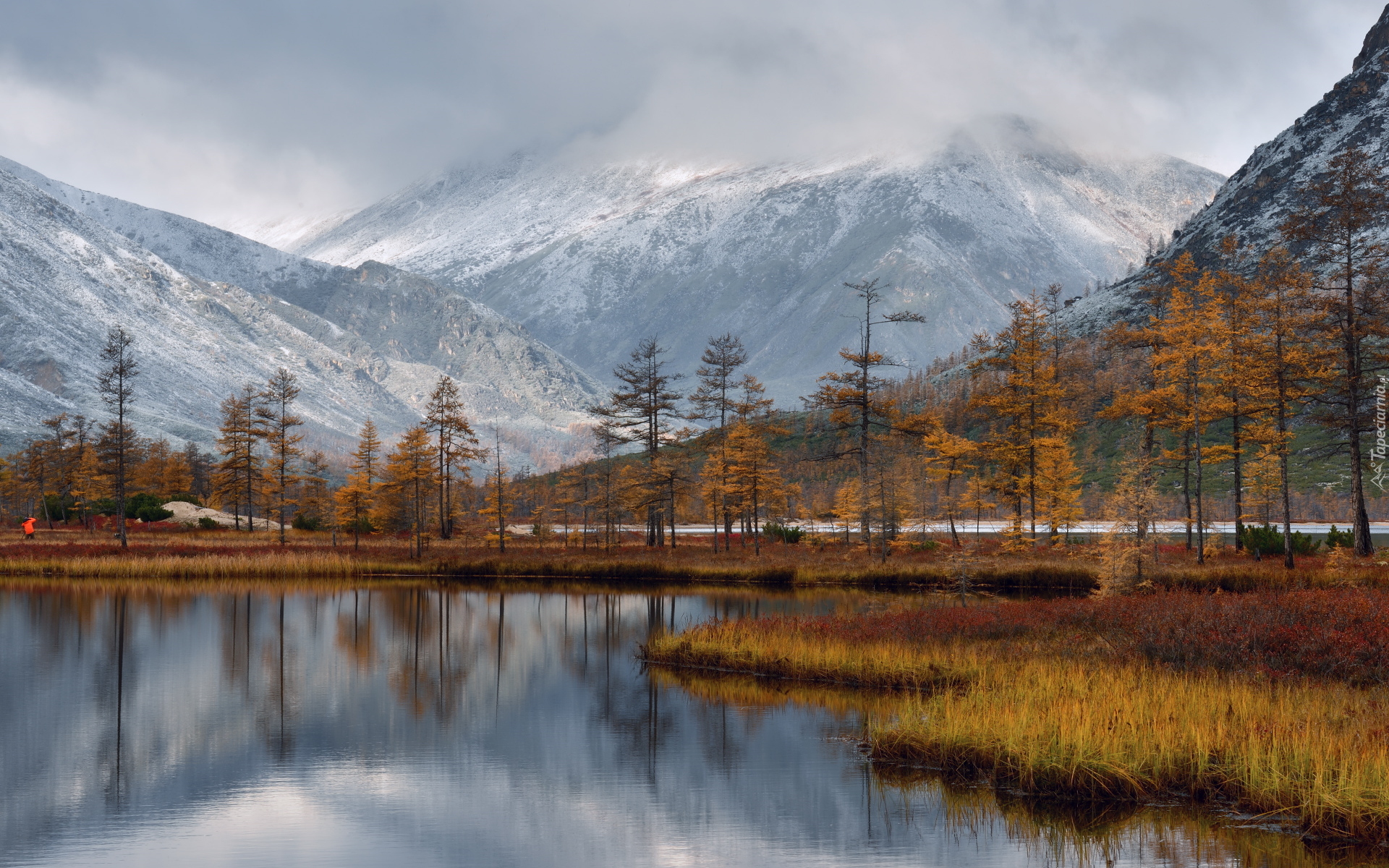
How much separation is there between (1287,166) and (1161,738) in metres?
206

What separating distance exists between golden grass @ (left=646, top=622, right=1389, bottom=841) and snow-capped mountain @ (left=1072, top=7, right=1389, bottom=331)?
16431 cm

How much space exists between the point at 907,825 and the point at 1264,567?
32.6m

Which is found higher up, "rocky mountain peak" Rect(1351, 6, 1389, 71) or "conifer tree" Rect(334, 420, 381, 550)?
"rocky mountain peak" Rect(1351, 6, 1389, 71)

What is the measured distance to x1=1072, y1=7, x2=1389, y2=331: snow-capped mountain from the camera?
17325cm

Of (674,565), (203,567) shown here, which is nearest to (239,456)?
(203,567)

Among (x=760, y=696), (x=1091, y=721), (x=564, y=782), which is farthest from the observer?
(x=760, y=696)

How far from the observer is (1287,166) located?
18538 centimetres

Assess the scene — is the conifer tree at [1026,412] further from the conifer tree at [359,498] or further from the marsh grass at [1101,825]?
the conifer tree at [359,498]

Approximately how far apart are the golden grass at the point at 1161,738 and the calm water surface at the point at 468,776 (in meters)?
0.55

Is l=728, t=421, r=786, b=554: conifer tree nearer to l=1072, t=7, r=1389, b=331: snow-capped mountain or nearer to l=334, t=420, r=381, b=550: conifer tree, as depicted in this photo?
l=334, t=420, r=381, b=550: conifer tree

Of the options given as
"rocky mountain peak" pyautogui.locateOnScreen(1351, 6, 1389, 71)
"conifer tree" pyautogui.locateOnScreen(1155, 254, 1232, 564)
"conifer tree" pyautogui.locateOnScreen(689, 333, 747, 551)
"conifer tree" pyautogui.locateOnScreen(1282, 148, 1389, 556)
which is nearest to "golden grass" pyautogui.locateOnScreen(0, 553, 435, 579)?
A: "conifer tree" pyautogui.locateOnScreen(689, 333, 747, 551)

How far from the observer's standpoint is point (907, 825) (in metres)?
13.1

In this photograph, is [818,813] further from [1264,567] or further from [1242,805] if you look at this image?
[1264,567]

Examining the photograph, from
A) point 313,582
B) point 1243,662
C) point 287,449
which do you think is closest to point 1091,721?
point 1243,662
